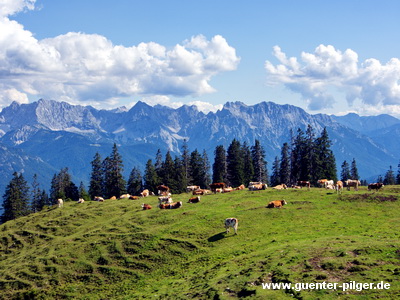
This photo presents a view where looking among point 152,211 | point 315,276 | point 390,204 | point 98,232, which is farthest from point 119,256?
point 390,204

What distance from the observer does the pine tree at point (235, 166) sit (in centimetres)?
9488

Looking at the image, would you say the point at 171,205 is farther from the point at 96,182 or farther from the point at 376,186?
the point at 96,182

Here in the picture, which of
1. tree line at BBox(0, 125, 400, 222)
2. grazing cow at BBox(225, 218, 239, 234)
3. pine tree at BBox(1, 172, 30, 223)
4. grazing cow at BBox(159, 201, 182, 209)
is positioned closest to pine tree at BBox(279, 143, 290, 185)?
tree line at BBox(0, 125, 400, 222)

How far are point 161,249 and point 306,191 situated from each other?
23.9 m

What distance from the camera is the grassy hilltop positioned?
75.6 ft

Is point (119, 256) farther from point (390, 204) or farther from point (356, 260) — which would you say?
point (390, 204)

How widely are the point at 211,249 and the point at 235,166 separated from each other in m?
63.1

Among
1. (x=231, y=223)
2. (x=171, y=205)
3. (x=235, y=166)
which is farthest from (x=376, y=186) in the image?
(x=235, y=166)

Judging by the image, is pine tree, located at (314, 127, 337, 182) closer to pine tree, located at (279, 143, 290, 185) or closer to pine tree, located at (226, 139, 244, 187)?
pine tree, located at (279, 143, 290, 185)

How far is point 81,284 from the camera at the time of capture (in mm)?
34500

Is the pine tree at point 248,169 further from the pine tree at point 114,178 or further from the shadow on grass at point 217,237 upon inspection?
the shadow on grass at point 217,237

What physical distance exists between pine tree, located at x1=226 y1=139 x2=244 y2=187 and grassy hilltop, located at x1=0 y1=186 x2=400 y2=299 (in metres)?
40.6

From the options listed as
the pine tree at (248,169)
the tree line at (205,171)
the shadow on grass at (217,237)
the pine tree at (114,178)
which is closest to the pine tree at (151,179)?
Result: the tree line at (205,171)

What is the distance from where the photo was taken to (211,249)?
1342 inches
